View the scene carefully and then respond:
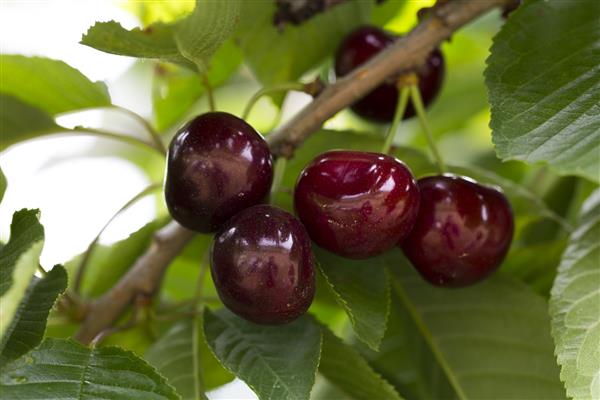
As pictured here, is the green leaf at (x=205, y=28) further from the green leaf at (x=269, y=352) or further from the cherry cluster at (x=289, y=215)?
the green leaf at (x=269, y=352)

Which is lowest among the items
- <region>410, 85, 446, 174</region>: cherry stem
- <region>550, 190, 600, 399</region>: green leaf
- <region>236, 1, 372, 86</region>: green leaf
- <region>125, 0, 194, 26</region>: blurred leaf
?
<region>550, 190, 600, 399</region>: green leaf

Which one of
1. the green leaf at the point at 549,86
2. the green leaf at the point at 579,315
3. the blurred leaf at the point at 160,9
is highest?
the blurred leaf at the point at 160,9

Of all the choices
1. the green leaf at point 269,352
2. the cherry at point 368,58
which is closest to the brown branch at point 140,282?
the green leaf at point 269,352

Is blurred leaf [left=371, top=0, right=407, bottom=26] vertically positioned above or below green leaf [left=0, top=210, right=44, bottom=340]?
below

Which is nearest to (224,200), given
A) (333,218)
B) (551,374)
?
(333,218)

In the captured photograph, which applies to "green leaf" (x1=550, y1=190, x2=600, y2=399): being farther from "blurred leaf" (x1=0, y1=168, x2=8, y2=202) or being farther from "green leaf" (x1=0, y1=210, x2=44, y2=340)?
"blurred leaf" (x1=0, y1=168, x2=8, y2=202)

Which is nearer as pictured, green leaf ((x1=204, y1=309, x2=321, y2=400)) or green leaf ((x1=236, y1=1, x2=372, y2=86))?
green leaf ((x1=204, y1=309, x2=321, y2=400))

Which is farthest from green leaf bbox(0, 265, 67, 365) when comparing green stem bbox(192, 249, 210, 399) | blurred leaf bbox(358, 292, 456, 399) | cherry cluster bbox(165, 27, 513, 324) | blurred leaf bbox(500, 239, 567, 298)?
blurred leaf bbox(500, 239, 567, 298)

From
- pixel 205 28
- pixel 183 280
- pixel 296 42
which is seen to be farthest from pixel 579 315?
pixel 183 280
